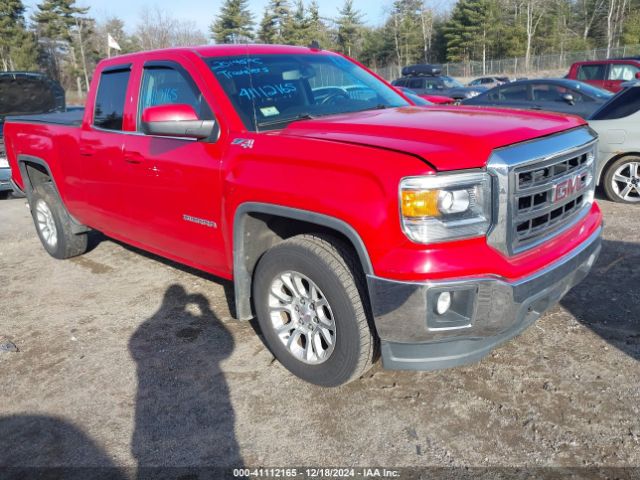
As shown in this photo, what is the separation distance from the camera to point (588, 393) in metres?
2.99

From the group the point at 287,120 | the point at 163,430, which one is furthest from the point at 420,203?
the point at 163,430

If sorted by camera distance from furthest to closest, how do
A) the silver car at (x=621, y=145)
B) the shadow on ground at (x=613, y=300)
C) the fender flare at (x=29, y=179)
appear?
the silver car at (x=621, y=145) → the fender flare at (x=29, y=179) → the shadow on ground at (x=613, y=300)

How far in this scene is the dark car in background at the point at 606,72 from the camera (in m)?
16.4

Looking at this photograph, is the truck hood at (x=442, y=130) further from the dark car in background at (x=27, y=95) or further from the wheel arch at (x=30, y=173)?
the dark car in background at (x=27, y=95)

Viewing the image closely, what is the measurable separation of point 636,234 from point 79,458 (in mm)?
5328

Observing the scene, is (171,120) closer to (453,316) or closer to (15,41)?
(453,316)

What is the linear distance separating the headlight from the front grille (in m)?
0.17

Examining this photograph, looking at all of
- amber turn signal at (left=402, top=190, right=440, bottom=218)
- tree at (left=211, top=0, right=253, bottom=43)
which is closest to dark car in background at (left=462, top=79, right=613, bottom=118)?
amber turn signal at (left=402, top=190, right=440, bottom=218)

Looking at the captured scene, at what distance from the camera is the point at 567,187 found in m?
2.94

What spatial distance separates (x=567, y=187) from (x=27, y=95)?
31.8 feet

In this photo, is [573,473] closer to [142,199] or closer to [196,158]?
[196,158]

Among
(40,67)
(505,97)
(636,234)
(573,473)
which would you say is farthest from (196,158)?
(40,67)

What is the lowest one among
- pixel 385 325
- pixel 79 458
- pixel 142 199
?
pixel 79 458

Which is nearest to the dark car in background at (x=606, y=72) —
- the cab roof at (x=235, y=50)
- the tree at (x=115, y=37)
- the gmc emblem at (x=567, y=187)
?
the cab roof at (x=235, y=50)
